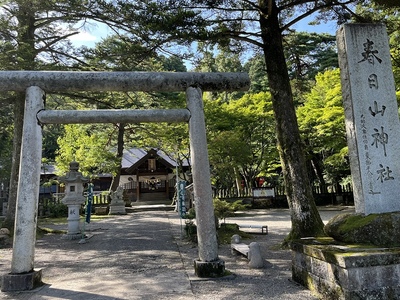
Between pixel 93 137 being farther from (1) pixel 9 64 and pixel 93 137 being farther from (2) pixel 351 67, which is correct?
(2) pixel 351 67

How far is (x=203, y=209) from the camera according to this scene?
16.9ft

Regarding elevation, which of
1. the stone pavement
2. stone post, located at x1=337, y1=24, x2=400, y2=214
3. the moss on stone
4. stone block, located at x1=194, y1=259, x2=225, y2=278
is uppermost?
stone post, located at x1=337, y1=24, x2=400, y2=214

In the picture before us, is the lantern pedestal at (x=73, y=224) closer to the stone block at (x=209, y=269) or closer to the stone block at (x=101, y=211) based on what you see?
the stone block at (x=209, y=269)

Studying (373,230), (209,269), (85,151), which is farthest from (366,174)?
(85,151)

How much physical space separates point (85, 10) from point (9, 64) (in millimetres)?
2887

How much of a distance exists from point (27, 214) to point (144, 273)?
237cm

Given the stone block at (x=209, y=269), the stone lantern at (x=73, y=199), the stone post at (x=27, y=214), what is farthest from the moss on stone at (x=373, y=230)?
the stone lantern at (x=73, y=199)

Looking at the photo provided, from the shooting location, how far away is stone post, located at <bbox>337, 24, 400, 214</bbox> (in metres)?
4.43

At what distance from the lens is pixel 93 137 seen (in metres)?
19.2

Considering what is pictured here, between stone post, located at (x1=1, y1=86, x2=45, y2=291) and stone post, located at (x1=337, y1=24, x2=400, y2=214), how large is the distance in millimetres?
5110

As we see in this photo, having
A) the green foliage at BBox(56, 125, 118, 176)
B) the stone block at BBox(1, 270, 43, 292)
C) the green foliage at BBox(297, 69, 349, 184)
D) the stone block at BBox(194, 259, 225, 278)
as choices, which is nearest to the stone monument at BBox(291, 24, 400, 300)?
the stone block at BBox(194, 259, 225, 278)

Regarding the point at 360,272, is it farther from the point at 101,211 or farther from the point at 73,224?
the point at 101,211

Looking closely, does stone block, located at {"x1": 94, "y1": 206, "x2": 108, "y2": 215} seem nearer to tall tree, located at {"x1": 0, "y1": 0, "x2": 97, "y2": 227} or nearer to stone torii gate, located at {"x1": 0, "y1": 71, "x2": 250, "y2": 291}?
tall tree, located at {"x1": 0, "y1": 0, "x2": 97, "y2": 227}

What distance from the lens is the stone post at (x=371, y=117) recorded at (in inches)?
174
